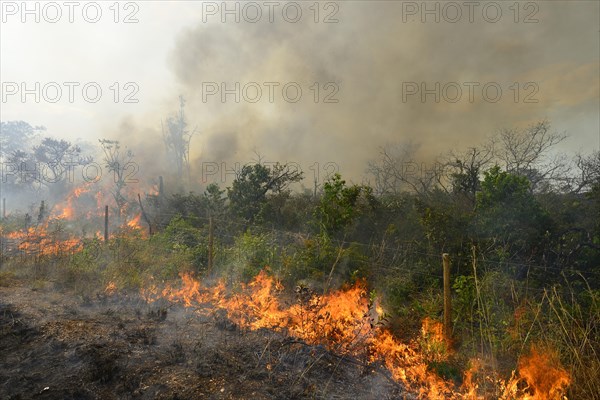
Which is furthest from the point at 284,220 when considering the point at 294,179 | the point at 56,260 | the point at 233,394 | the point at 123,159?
the point at 123,159

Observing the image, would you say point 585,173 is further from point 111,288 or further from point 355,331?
point 111,288

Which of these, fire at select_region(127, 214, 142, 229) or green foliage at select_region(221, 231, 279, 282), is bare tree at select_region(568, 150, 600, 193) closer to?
green foliage at select_region(221, 231, 279, 282)

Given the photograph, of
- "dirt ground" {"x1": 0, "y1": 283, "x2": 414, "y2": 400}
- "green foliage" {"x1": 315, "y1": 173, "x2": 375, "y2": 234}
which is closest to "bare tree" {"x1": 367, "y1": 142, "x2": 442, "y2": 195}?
"green foliage" {"x1": 315, "y1": 173, "x2": 375, "y2": 234}

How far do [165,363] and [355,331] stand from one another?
318cm

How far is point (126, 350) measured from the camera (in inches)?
219

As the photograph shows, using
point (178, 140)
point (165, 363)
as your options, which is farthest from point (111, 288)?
point (178, 140)

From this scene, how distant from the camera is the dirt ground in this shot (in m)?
4.50

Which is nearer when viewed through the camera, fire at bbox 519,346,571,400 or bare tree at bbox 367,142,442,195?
fire at bbox 519,346,571,400

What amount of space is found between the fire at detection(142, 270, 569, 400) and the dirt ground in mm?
340

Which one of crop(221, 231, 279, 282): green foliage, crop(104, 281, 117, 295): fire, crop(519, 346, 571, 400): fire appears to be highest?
crop(221, 231, 279, 282): green foliage

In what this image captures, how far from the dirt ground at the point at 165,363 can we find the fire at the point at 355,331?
34 centimetres

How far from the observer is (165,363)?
5180 mm

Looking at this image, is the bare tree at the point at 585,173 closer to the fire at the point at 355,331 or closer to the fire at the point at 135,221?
the fire at the point at 355,331

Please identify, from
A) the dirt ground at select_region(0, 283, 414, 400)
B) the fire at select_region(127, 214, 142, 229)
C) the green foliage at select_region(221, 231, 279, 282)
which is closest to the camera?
the dirt ground at select_region(0, 283, 414, 400)
